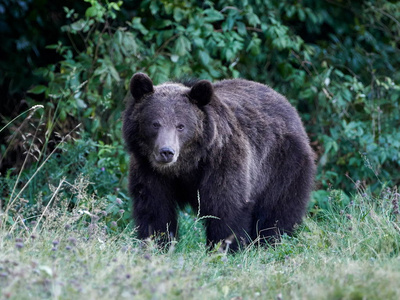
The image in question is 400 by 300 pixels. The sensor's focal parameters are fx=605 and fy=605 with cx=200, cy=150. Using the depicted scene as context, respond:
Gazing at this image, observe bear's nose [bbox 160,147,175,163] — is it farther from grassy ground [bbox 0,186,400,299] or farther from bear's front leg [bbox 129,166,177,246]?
grassy ground [bbox 0,186,400,299]

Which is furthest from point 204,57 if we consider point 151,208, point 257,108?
point 151,208

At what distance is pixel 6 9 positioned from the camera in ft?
29.4

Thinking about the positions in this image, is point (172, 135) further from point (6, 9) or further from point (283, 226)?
point (6, 9)

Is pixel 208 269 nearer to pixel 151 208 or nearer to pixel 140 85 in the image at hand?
pixel 151 208

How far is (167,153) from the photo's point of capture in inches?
216

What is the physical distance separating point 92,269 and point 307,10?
289 inches

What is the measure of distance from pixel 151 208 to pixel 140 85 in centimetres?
122

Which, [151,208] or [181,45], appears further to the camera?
[181,45]

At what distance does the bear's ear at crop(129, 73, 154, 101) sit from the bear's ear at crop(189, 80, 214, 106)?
41 centimetres

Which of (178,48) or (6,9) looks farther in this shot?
(6,9)

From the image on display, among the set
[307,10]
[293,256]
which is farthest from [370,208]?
[307,10]

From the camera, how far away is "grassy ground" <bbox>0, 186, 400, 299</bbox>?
3447 mm

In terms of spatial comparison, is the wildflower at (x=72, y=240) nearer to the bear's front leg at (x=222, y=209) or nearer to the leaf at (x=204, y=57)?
the bear's front leg at (x=222, y=209)

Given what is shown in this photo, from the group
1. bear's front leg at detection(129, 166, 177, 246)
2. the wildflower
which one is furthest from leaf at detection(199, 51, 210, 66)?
the wildflower
